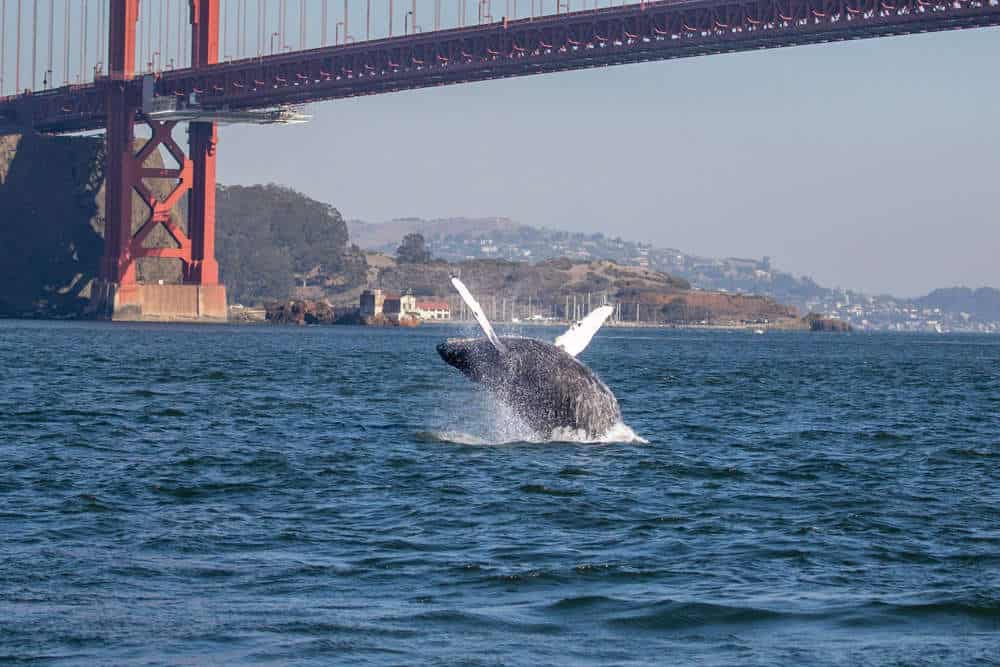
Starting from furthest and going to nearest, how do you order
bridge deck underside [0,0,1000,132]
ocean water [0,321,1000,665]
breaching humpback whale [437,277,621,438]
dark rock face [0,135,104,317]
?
dark rock face [0,135,104,317] → bridge deck underside [0,0,1000,132] → breaching humpback whale [437,277,621,438] → ocean water [0,321,1000,665]

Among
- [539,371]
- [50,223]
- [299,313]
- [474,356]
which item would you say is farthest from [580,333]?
[299,313]

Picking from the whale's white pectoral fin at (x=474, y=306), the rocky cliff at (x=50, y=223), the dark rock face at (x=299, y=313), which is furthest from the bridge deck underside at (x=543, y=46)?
the whale's white pectoral fin at (x=474, y=306)

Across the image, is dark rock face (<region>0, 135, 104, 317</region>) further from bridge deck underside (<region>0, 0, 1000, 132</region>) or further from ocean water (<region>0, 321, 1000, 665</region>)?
ocean water (<region>0, 321, 1000, 665</region>)

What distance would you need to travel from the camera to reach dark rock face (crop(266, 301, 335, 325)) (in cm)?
18625

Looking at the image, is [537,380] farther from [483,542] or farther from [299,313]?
[299,313]

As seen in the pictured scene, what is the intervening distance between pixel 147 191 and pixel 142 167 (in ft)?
6.48

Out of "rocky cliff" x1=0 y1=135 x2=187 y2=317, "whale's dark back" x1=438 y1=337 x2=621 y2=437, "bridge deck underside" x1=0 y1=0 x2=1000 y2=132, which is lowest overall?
"whale's dark back" x1=438 y1=337 x2=621 y2=437

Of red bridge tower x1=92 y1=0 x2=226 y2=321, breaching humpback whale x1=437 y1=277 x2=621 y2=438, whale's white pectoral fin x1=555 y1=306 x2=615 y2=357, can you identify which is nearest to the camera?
breaching humpback whale x1=437 y1=277 x2=621 y2=438

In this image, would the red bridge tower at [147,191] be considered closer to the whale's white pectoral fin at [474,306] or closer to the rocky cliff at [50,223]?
the rocky cliff at [50,223]

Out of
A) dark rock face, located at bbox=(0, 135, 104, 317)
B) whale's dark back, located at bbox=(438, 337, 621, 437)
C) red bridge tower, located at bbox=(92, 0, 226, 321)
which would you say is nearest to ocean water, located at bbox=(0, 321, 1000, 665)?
whale's dark back, located at bbox=(438, 337, 621, 437)

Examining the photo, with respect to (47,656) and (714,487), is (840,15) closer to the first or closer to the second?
(714,487)

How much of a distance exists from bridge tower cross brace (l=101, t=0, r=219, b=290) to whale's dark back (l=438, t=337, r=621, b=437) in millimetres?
109893

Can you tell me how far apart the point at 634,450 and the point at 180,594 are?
11940 mm

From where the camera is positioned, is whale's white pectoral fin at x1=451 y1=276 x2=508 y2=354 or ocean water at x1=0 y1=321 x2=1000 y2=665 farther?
whale's white pectoral fin at x1=451 y1=276 x2=508 y2=354
